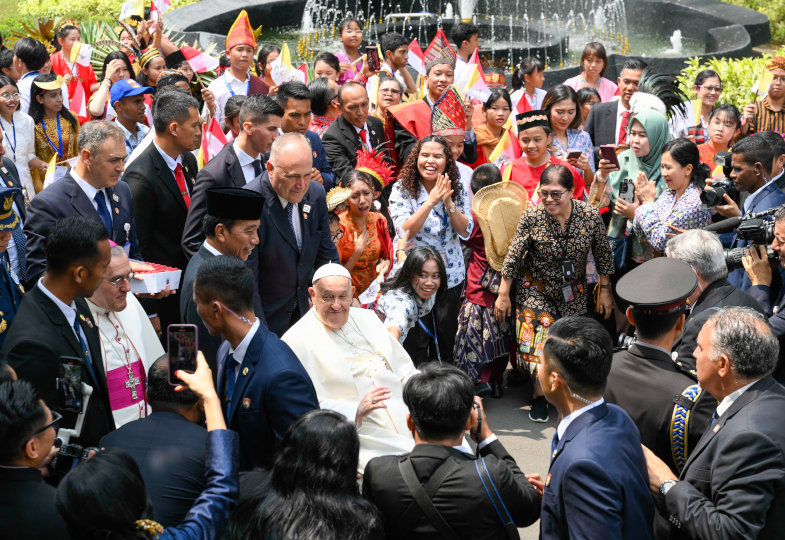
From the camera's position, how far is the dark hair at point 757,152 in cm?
552

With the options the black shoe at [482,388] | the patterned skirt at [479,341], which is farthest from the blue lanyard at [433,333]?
the black shoe at [482,388]

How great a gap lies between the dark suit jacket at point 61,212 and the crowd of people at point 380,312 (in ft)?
0.06

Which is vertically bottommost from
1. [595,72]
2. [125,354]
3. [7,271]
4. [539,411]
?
[539,411]

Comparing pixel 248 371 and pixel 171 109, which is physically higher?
pixel 171 109

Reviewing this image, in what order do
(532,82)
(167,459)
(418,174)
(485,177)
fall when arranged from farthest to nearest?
(532,82) < (485,177) < (418,174) < (167,459)

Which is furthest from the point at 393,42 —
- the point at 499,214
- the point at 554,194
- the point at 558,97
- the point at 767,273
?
the point at 767,273

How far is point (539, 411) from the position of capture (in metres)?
5.87

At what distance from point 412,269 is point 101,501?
3.34 m

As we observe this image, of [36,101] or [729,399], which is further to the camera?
[36,101]

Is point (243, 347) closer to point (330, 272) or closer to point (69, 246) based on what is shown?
point (69, 246)

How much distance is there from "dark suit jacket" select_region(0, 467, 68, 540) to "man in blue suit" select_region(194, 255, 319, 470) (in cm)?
85

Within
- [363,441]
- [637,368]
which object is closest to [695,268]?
[637,368]

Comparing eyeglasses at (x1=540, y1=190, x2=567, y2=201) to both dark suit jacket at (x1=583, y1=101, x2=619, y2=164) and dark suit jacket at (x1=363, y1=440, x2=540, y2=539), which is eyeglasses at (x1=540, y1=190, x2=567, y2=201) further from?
dark suit jacket at (x1=363, y1=440, x2=540, y2=539)

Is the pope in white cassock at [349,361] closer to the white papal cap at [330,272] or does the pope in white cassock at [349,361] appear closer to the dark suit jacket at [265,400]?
the white papal cap at [330,272]
